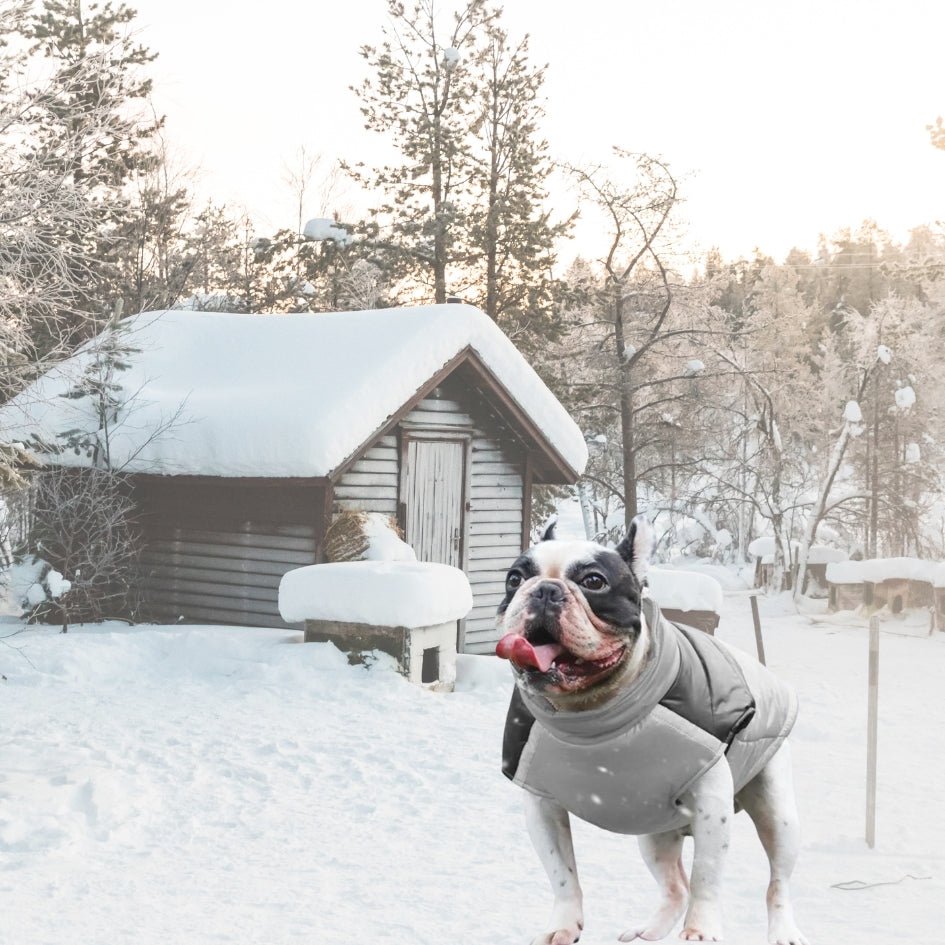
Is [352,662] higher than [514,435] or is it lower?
lower

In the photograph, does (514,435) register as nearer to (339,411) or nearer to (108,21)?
(339,411)

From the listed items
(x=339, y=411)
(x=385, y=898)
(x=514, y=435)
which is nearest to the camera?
(x=385, y=898)

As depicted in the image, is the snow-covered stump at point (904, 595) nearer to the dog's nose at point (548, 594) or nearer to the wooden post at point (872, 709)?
the wooden post at point (872, 709)

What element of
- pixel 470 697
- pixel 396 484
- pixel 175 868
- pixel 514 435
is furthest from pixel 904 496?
pixel 175 868

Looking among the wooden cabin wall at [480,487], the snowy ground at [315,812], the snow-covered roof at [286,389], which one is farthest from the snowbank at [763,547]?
the snowy ground at [315,812]

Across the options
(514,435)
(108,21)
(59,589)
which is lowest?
(59,589)

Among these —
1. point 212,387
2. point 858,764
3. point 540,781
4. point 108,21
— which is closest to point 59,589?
point 212,387

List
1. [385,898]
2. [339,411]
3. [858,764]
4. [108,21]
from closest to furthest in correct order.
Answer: [385,898], [858,764], [339,411], [108,21]

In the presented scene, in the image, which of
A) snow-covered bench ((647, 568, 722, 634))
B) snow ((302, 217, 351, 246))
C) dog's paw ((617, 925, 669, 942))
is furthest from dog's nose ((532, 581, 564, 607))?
snow ((302, 217, 351, 246))

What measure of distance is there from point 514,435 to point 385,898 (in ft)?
35.3

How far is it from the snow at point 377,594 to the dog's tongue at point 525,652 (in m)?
8.86

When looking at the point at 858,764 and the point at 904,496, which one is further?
the point at 904,496

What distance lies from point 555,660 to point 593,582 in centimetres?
13

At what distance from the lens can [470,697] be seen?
35.0 feet
